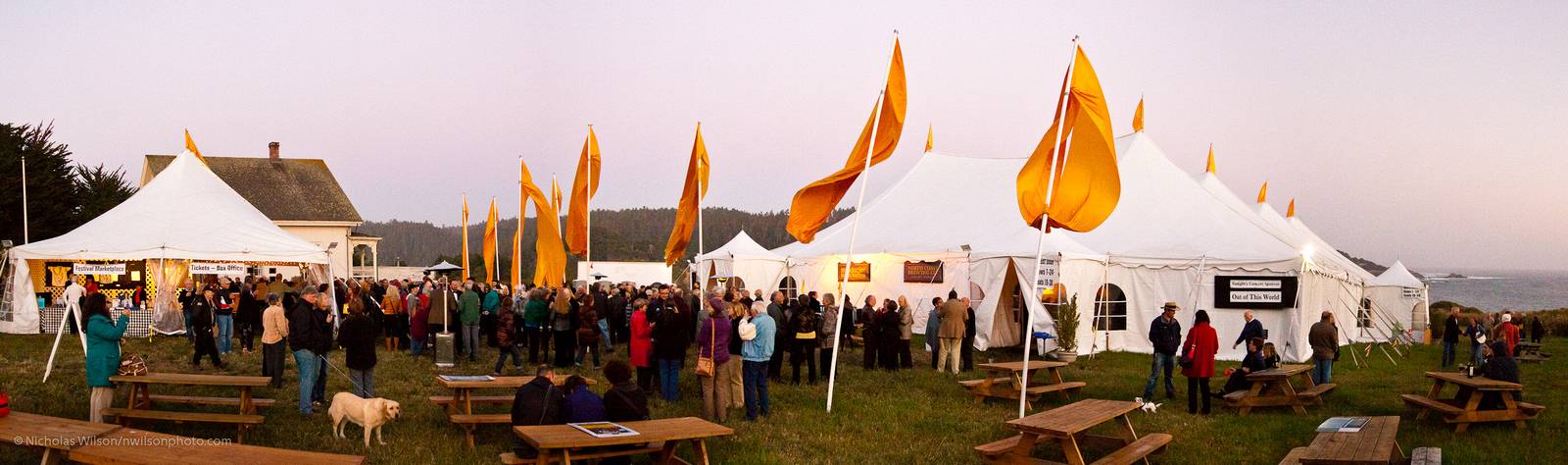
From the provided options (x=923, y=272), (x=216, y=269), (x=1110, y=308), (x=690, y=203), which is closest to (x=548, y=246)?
(x=690, y=203)

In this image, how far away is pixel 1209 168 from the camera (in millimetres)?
22750

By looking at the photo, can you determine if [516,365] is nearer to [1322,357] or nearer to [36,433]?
[36,433]

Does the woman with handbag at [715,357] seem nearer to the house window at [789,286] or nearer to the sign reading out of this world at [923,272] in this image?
the sign reading out of this world at [923,272]

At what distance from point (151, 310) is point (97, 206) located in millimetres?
17416

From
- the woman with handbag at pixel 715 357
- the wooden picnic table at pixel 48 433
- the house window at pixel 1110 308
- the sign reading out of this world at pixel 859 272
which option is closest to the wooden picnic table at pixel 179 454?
the wooden picnic table at pixel 48 433

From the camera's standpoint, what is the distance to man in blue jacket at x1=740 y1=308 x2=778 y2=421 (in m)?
9.08

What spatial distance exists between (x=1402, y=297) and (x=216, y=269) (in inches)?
1038

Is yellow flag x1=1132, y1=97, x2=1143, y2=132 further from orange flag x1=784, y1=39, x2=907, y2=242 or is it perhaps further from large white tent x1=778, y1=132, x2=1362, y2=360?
orange flag x1=784, y1=39, x2=907, y2=242

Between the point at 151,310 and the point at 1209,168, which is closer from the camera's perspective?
the point at 151,310

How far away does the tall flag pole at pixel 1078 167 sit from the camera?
28.7 ft

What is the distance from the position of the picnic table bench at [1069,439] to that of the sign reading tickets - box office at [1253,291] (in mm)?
9539

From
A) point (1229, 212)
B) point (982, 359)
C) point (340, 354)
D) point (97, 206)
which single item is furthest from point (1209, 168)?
point (97, 206)

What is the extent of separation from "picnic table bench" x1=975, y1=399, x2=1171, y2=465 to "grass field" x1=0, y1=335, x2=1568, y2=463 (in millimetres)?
347

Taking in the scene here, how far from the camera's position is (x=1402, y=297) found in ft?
77.9
